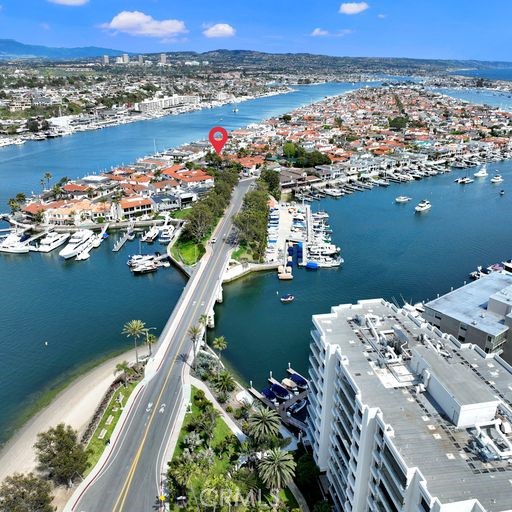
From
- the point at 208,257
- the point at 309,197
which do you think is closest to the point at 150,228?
the point at 208,257

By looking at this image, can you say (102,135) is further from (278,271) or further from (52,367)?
(52,367)

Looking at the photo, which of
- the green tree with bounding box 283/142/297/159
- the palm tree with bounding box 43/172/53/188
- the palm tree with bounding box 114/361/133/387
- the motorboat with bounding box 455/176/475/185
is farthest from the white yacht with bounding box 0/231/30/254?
the motorboat with bounding box 455/176/475/185

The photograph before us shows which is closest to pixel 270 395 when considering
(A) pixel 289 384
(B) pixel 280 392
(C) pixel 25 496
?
(B) pixel 280 392

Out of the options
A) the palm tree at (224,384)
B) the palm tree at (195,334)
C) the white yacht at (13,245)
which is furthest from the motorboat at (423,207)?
the white yacht at (13,245)

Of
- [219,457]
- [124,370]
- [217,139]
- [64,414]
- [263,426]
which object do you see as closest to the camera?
[263,426]

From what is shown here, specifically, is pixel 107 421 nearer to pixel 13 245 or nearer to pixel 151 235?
pixel 151 235

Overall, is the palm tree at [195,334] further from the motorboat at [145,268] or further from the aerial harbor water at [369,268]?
the motorboat at [145,268]

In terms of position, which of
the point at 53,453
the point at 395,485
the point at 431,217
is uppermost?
the point at 395,485

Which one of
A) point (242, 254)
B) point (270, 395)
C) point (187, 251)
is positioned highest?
point (242, 254)
